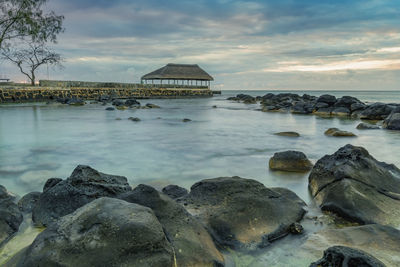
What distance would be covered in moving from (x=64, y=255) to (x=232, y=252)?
1.38 meters

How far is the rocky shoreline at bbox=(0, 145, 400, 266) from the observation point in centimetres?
182

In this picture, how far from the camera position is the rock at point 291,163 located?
5.24m

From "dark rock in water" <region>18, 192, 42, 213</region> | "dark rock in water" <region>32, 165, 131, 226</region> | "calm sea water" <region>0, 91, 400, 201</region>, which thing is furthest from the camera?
"calm sea water" <region>0, 91, 400, 201</region>

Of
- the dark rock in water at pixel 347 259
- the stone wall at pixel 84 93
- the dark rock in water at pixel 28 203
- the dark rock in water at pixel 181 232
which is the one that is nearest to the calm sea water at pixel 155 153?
the dark rock in water at pixel 28 203

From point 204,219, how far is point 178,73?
1688 inches

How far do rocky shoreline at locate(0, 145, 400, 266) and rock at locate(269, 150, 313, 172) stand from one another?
1.03 metres

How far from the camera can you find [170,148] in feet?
25.9

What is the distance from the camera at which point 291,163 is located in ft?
17.3

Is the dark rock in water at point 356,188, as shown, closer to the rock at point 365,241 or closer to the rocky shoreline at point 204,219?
the rocky shoreline at point 204,219

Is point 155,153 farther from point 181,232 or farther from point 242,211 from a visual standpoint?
point 181,232

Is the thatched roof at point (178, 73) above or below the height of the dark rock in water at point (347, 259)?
above

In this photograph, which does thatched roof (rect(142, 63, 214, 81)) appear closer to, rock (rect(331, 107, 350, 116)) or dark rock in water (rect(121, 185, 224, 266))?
rock (rect(331, 107, 350, 116))

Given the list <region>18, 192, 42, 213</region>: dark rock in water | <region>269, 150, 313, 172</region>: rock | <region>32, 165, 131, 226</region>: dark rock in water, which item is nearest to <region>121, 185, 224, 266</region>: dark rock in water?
<region>32, 165, 131, 226</region>: dark rock in water

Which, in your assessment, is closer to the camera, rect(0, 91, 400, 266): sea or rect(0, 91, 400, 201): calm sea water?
rect(0, 91, 400, 266): sea
